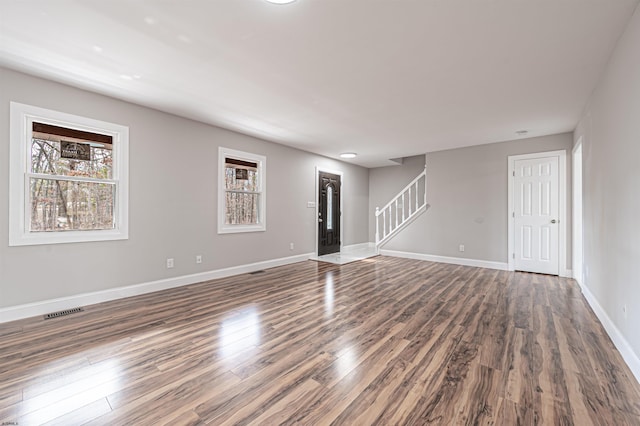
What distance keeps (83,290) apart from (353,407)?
349 centimetres

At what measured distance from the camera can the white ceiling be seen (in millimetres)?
1983

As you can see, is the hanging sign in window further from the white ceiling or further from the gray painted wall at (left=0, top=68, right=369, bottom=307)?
the white ceiling

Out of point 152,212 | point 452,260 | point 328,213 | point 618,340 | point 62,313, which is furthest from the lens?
point 328,213

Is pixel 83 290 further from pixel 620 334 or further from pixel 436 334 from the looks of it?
pixel 620 334

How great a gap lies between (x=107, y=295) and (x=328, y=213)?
189 inches

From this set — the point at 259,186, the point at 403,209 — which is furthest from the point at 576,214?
the point at 259,186

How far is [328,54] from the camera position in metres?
2.52

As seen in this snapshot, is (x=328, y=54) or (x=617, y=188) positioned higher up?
(x=328, y=54)

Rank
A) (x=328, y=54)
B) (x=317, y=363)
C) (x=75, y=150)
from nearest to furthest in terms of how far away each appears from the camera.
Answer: (x=317, y=363) → (x=328, y=54) → (x=75, y=150)

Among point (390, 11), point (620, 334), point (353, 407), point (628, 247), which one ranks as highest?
point (390, 11)

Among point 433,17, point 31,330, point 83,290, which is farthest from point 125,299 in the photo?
point 433,17

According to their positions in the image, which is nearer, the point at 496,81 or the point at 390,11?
the point at 390,11

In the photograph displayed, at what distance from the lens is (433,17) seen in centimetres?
203

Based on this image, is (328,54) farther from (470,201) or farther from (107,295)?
(470,201)
